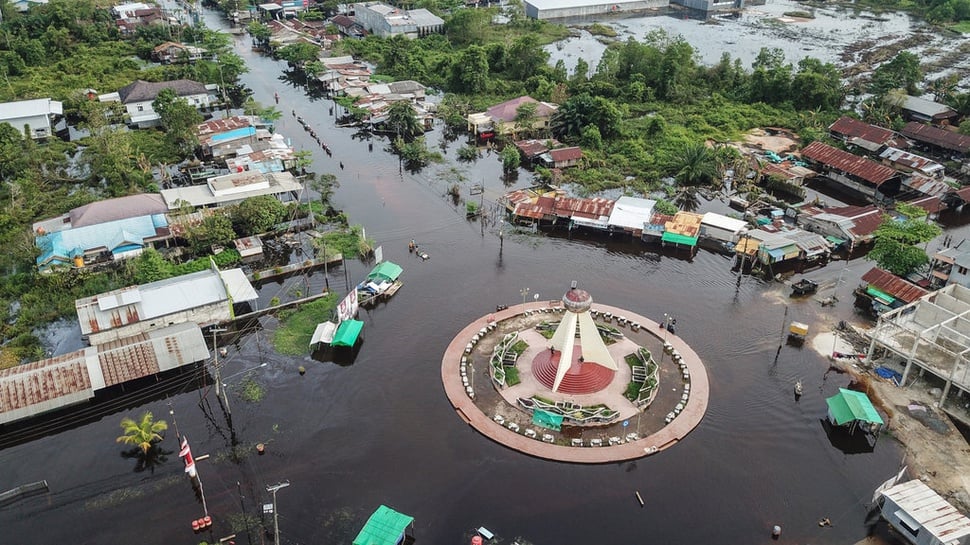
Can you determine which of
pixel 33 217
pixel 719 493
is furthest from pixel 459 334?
pixel 33 217

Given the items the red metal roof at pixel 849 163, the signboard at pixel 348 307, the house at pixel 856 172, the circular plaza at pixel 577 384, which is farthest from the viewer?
the house at pixel 856 172

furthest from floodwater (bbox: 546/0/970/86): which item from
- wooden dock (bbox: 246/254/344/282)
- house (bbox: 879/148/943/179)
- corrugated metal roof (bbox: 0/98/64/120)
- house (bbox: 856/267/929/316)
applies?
corrugated metal roof (bbox: 0/98/64/120)

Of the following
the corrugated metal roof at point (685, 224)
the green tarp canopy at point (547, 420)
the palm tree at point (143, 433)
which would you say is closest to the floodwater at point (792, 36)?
the corrugated metal roof at point (685, 224)

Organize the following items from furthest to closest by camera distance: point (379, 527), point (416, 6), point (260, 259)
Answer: point (416, 6)
point (260, 259)
point (379, 527)

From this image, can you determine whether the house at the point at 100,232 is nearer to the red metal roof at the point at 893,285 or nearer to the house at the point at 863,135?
the red metal roof at the point at 893,285

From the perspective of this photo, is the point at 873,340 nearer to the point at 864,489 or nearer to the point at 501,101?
the point at 864,489

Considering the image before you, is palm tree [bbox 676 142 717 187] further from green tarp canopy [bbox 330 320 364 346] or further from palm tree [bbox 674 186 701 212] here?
green tarp canopy [bbox 330 320 364 346]
